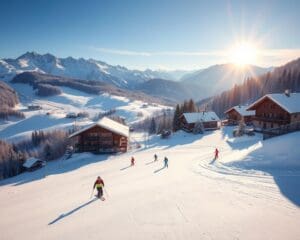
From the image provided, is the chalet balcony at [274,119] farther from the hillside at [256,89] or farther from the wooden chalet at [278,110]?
the hillside at [256,89]

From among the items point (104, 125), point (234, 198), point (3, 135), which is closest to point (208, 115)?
point (104, 125)

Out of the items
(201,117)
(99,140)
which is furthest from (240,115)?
(99,140)

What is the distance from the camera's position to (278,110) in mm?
43844

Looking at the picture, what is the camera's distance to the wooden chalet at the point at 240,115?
6163 cm

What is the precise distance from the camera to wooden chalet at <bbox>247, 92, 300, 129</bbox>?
137 feet

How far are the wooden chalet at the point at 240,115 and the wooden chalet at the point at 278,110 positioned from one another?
35.2 ft

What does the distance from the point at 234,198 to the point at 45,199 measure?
1324 cm

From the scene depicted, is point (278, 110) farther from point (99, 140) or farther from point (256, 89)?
point (256, 89)

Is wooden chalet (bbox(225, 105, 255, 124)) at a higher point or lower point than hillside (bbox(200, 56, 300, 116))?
lower

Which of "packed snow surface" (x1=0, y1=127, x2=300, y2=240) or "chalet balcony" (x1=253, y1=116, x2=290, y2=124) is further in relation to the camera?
"chalet balcony" (x1=253, y1=116, x2=290, y2=124)

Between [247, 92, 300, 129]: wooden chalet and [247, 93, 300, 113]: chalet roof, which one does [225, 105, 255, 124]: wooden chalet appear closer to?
[247, 92, 300, 129]: wooden chalet

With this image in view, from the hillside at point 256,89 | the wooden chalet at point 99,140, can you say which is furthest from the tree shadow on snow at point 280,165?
the hillside at point 256,89

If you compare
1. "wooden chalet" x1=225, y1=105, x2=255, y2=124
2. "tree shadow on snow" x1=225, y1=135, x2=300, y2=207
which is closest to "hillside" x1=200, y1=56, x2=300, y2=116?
"wooden chalet" x1=225, y1=105, x2=255, y2=124

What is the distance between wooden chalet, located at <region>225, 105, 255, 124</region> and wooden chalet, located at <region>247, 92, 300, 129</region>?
10.7 metres
